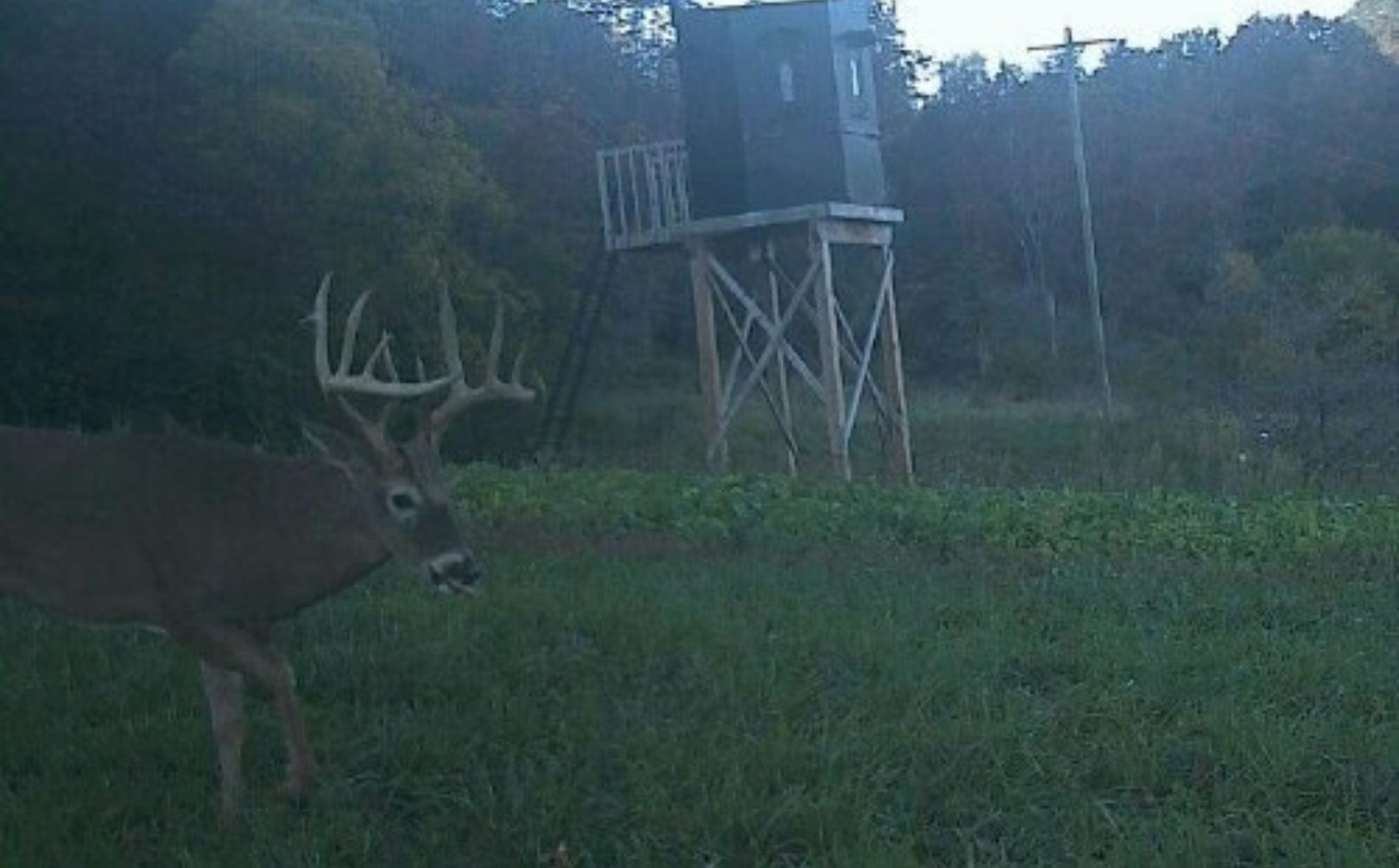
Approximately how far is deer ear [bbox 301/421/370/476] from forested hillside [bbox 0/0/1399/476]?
458 centimetres

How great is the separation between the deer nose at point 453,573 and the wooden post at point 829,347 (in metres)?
15.7

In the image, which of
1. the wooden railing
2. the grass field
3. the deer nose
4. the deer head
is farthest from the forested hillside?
the deer nose

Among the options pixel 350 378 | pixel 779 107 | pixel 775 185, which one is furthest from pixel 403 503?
pixel 779 107

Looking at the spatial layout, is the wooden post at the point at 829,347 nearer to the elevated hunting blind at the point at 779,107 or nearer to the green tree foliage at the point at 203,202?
the elevated hunting blind at the point at 779,107

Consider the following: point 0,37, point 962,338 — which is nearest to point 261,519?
point 0,37

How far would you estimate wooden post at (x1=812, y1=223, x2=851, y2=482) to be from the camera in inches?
918

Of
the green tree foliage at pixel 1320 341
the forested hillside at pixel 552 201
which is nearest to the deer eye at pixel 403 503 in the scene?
the forested hillside at pixel 552 201

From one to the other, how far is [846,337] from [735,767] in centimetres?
1958

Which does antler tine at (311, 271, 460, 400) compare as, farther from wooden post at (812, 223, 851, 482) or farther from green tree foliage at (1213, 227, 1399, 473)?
green tree foliage at (1213, 227, 1399, 473)

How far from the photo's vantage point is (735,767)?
7160 millimetres

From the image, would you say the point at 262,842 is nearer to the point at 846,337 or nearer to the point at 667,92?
the point at 846,337

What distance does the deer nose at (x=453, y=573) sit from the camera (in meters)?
7.57

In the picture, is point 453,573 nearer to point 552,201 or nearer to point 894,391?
point 894,391

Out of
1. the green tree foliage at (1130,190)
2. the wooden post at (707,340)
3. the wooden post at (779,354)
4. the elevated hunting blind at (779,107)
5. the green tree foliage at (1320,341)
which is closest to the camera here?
the elevated hunting blind at (779,107)
